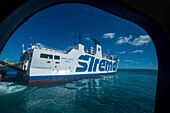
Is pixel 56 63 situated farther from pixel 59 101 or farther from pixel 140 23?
pixel 140 23

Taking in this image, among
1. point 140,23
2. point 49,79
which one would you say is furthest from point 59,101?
point 140,23

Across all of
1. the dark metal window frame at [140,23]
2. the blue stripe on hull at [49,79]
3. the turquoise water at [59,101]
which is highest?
the dark metal window frame at [140,23]

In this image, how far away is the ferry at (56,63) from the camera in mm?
11547

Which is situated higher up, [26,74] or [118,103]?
[26,74]

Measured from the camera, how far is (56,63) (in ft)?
41.2

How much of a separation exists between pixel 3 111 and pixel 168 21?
11.8 meters

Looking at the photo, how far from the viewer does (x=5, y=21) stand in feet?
2.16

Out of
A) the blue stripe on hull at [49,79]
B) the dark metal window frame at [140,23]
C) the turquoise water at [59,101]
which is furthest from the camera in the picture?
the blue stripe on hull at [49,79]

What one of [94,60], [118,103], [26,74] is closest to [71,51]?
[94,60]

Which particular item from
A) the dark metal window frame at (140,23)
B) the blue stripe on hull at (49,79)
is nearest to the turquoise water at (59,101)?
the blue stripe on hull at (49,79)

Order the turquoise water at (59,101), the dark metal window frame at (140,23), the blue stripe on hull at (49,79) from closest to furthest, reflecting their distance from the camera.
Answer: the dark metal window frame at (140,23)
the turquoise water at (59,101)
the blue stripe on hull at (49,79)

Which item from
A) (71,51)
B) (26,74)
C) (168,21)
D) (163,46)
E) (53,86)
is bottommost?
(53,86)

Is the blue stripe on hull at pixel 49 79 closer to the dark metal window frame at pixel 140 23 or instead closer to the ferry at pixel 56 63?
the ferry at pixel 56 63

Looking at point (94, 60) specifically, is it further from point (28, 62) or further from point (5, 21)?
point (5, 21)
